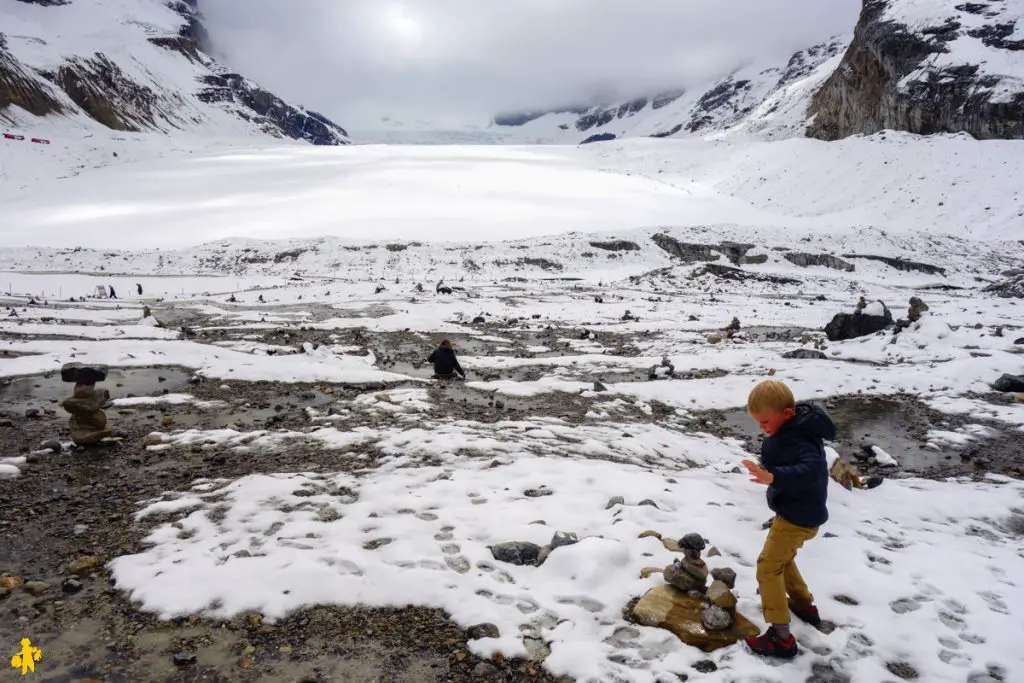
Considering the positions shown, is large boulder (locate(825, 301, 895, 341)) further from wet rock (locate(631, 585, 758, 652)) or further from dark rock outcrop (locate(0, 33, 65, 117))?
dark rock outcrop (locate(0, 33, 65, 117))

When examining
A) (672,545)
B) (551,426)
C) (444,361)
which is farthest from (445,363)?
(672,545)

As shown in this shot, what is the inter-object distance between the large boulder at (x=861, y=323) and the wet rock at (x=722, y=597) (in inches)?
668

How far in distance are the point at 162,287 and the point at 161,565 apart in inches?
1490

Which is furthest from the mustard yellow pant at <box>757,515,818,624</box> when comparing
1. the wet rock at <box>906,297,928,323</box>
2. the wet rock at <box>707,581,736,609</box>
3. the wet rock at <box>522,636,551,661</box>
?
the wet rock at <box>906,297,928,323</box>

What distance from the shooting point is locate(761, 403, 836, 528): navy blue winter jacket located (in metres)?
4.21

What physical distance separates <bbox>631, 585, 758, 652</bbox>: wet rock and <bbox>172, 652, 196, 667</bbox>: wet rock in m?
3.37

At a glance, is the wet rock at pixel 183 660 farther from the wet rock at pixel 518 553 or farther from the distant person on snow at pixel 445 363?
the distant person on snow at pixel 445 363

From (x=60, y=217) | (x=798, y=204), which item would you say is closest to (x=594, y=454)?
(x=798, y=204)

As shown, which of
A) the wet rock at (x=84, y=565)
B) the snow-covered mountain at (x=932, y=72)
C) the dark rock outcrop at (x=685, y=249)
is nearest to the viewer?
the wet rock at (x=84, y=565)

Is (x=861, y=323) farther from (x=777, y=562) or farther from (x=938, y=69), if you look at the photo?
(x=938, y=69)

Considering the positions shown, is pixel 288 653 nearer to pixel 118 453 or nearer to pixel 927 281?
pixel 118 453

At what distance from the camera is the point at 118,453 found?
830 cm

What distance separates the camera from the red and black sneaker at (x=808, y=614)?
4441 millimetres

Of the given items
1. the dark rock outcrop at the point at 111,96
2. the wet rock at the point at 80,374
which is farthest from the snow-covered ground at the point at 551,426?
the dark rock outcrop at the point at 111,96
